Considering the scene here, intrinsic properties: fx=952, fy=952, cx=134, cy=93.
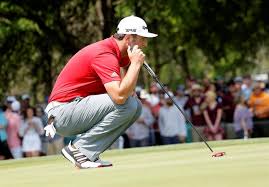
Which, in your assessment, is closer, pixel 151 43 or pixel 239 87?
pixel 239 87

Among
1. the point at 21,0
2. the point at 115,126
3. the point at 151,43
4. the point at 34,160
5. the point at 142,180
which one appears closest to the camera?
the point at 142,180

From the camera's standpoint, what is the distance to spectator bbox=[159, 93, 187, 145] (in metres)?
20.7

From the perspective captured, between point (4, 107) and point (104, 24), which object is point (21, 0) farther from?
point (4, 107)

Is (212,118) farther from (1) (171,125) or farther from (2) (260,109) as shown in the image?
(2) (260,109)

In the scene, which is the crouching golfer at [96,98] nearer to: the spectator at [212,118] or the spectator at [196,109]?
the spectator at [212,118]

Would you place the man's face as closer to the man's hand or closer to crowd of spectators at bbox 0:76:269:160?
the man's hand

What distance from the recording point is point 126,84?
905cm

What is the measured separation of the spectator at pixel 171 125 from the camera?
2066 cm

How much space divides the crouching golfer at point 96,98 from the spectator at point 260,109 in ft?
39.2

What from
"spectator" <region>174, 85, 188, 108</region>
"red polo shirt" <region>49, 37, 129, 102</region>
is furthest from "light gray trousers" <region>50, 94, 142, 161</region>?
"spectator" <region>174, 85, 188, 108</region>

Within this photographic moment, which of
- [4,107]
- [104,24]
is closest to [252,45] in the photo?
[104,24]

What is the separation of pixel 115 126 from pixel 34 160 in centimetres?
426

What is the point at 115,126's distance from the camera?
9.34 m

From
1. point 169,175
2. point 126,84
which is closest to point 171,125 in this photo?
point 126,84
